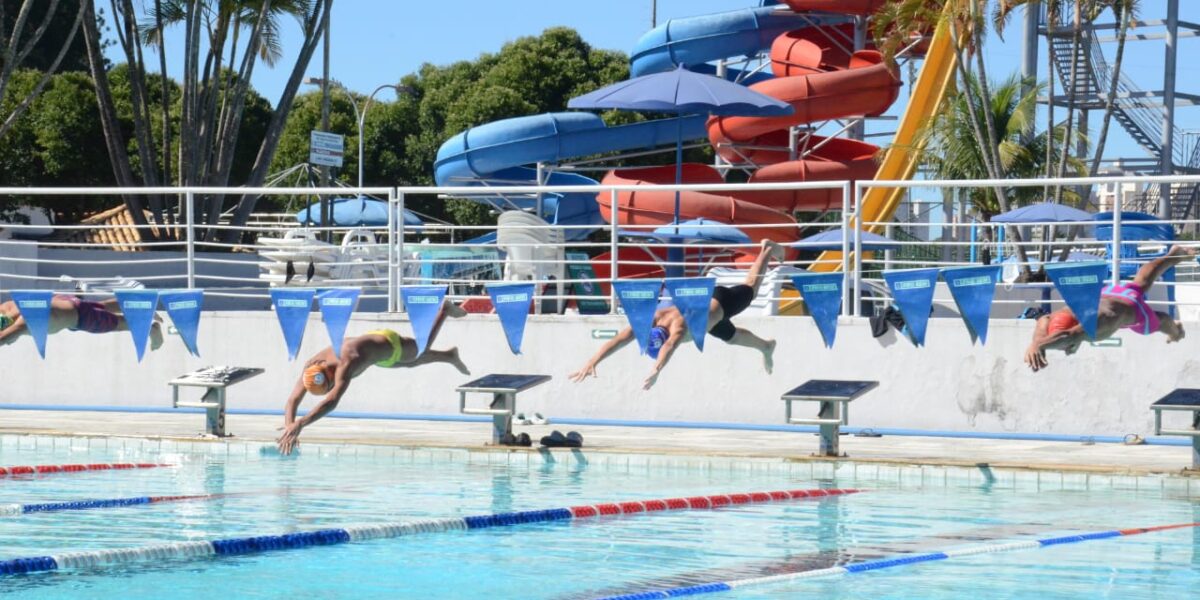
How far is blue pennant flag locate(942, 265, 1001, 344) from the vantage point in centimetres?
1322

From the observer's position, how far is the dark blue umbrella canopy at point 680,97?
20250 millimetres

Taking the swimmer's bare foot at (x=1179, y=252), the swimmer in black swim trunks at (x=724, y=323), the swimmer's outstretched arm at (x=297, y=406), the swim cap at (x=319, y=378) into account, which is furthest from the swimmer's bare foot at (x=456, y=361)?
the swimmer's bare foot at (x=1179, y=252)

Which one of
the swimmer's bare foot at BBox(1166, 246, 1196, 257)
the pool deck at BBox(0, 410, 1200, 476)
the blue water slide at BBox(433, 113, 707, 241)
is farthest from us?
the blue water slide at BBox(433, 113, 707, 241)

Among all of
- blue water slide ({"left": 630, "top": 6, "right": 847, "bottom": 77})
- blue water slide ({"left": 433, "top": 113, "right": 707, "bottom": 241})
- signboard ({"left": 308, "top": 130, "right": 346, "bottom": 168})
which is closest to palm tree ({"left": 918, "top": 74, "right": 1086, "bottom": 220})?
blue water slide ({"left": 630, "top": 6, "right": 847, "bottom": 77})

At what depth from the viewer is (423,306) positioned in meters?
14.7

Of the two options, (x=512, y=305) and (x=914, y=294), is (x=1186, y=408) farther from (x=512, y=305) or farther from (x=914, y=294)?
(x=512, y=305)

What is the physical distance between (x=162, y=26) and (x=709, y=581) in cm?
2259

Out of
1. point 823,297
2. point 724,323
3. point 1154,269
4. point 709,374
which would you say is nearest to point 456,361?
point 709,374

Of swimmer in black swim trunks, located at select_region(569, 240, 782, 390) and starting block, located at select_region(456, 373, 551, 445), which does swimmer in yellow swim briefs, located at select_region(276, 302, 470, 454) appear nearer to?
starting block, located at select_region(456, 373, 551, 445)

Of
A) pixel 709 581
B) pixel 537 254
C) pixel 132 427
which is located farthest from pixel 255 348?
pixel 709 581

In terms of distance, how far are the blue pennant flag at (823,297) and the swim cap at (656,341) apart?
1.50 meters

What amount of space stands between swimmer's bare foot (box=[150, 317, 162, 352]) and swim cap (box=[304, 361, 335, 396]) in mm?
3047

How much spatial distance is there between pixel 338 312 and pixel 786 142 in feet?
50.2

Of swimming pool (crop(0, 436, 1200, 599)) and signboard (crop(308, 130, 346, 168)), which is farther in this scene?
signboard (crop(308, 130, 346, 168))
